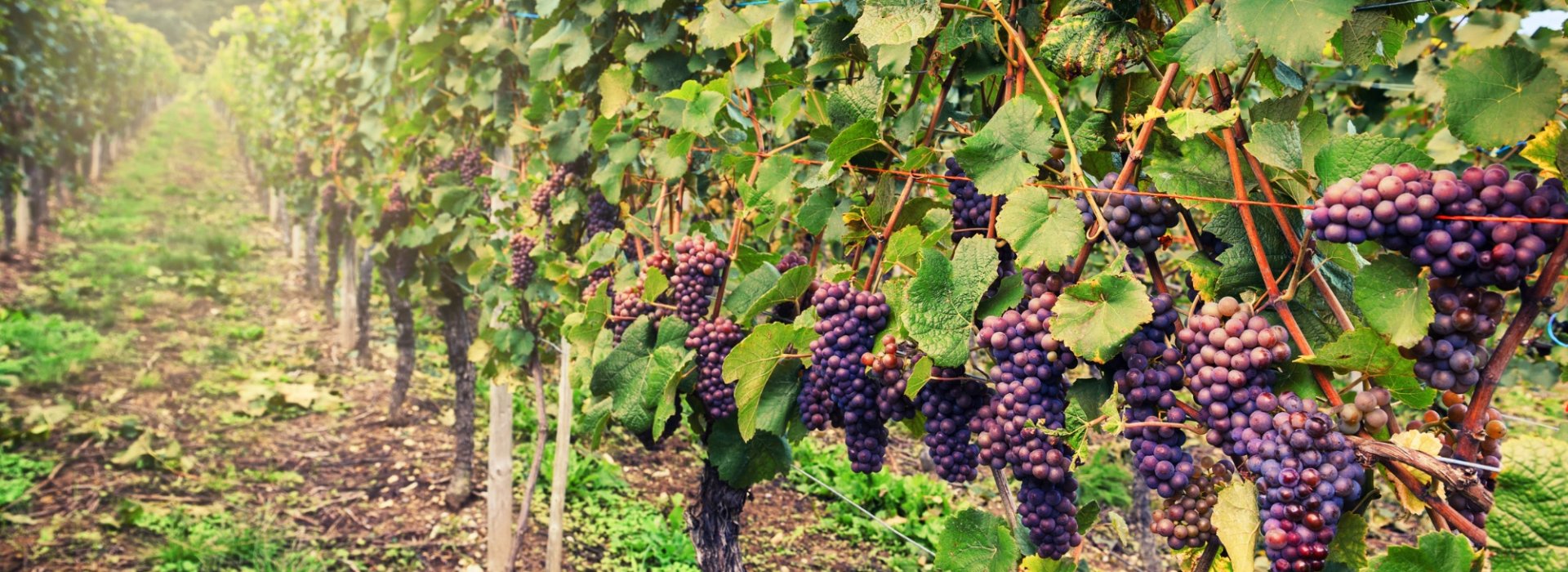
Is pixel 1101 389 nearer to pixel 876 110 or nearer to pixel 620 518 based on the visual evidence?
pixel 876 110

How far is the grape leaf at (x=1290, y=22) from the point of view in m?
0.92

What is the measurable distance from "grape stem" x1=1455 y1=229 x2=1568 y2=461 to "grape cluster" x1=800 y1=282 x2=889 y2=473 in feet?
2.58

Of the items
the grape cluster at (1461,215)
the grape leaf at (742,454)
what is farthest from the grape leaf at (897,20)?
the grape leaf at (742,454)

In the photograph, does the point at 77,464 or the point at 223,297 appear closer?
the point at 77,464

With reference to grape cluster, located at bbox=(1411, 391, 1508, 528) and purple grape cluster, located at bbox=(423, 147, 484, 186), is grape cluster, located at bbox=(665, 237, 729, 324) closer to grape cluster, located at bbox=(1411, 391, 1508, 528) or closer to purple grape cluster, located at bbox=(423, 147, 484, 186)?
grape cluster, located at bbox=(1411, 391, 1508, 528)

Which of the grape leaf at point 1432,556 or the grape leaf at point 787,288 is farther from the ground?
the grape leaf at point 1432,556

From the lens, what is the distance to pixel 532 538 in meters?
4.53

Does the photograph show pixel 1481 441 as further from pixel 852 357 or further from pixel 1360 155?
pixel 852 357

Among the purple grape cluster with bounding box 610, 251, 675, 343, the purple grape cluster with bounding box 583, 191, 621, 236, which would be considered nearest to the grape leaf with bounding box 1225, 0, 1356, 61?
the purple grape cluster with bounding box 610, 251, 675, 343

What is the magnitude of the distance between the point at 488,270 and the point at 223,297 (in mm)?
7518

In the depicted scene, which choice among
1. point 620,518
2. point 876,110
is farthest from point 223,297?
point 876,110

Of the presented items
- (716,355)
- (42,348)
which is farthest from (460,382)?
(42,348)

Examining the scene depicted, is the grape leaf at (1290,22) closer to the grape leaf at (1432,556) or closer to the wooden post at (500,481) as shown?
the grape leaf at (1432,556)

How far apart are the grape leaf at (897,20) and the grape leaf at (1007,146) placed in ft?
0.65
